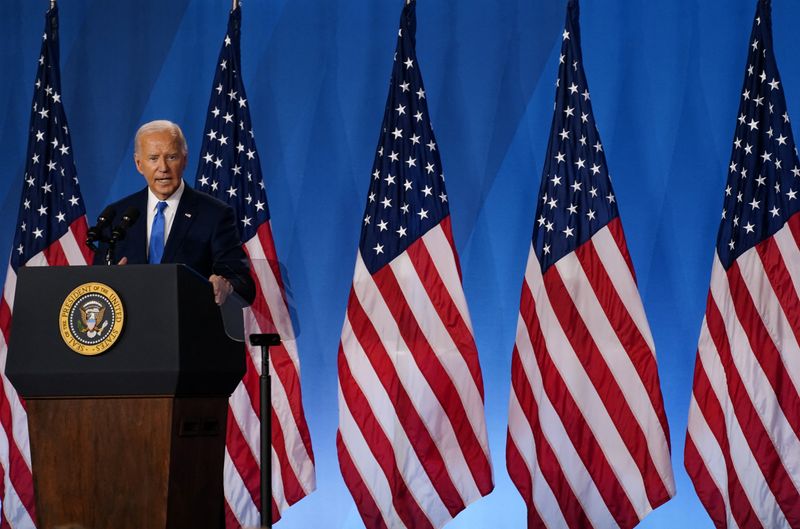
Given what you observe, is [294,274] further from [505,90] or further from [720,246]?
[720,246]

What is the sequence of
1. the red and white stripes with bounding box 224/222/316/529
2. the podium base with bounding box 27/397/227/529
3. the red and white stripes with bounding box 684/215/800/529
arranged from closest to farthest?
1. the podium base with bounding box 27/397/227/529
2. the red and white stripes with bounding box 684/215/800/529
3. the red and white stripes with bounding box 224/222/316/529

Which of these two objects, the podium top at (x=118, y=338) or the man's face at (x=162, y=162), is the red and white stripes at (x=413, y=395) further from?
the podium top at (x=118, y=338)

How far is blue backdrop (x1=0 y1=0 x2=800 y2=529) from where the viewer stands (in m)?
6.17

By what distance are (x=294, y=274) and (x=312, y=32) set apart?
1.63 metres

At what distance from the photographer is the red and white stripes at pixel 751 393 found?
5242mm

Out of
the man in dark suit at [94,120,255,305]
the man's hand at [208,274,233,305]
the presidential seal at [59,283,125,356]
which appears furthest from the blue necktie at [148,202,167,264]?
the presidential seal at [59,283,125,356]

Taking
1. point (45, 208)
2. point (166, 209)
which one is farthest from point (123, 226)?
point (45, 208)

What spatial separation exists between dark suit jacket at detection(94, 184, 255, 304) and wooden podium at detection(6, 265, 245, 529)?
47 centimetres

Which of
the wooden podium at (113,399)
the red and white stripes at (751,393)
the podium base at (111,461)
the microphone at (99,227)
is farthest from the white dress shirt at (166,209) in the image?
the red and white stripes at (751,393)

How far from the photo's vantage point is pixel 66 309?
103 inches

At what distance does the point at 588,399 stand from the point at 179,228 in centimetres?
297

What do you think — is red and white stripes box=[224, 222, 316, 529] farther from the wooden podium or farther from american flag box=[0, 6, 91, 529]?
the wooden podium

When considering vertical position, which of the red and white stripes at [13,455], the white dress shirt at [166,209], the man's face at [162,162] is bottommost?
the red and white stripes at [13,455]

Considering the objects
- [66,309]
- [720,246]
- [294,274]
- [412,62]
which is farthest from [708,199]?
[66,309]
